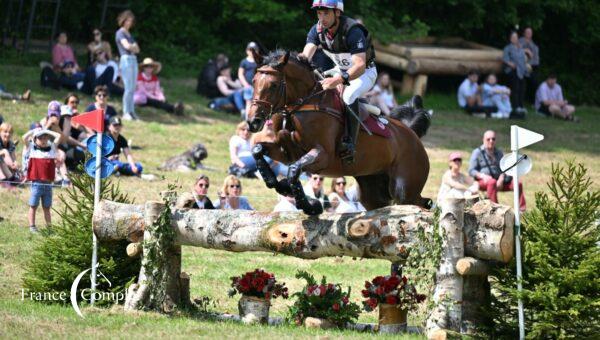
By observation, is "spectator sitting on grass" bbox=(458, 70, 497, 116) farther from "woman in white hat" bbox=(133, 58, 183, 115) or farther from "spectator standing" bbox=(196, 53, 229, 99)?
"woman in white hat" bbox=(133, 58, 183, 115)

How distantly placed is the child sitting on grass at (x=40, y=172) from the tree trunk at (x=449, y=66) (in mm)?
12975

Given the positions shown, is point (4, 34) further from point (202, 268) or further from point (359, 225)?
point (359, 225)

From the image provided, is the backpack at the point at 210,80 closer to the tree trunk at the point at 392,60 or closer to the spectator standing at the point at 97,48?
the spectator standing at the point at 97,48

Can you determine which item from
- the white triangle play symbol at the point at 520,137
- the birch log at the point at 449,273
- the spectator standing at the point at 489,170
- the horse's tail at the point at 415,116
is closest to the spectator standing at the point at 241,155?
the spectator standing at the point at 489,170

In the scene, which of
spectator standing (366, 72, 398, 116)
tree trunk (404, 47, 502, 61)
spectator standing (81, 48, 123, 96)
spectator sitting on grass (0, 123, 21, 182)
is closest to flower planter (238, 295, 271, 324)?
spectator sitting on grass (0, 123, 21, 182)

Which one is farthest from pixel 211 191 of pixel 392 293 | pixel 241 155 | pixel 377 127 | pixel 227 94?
pixel 392 293

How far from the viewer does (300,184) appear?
9758 millimetres

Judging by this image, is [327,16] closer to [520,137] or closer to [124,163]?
[520,137]

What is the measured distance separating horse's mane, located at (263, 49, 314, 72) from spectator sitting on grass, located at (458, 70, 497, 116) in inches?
598

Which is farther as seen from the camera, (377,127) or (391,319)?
(377,127)

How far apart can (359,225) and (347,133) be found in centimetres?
148

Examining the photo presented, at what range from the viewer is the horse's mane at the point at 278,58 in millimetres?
10234

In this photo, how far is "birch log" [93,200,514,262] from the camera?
30.7 ft

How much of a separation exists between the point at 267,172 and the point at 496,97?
16.4 meters
